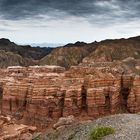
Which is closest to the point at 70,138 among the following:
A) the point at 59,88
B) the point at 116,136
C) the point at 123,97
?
the point at 116,136

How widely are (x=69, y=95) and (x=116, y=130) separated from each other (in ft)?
125

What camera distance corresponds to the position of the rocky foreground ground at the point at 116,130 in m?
30.1

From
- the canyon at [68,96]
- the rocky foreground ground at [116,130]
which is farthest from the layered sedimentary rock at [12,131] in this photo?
the canyon at [68,96]

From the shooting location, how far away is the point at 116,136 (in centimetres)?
3006

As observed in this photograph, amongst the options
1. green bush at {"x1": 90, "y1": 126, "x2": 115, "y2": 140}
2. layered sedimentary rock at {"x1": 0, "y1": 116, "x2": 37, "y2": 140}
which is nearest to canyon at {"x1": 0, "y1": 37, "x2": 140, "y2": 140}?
layered sedimentary rock at {"x1": 0, "y1": 116, "x2": 37, "y2": 140}

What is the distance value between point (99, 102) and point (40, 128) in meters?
10.0

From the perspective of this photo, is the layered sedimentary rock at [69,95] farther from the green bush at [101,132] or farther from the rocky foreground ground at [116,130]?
the green bush at [101,132]

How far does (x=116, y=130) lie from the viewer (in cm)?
3111

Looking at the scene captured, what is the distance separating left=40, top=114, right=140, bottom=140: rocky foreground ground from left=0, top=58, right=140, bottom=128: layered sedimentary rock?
102 ft

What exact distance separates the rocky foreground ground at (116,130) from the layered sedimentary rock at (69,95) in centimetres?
3104

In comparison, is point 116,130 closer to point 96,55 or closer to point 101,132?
point 101,132

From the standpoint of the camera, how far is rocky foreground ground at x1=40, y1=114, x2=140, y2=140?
30.1 meters

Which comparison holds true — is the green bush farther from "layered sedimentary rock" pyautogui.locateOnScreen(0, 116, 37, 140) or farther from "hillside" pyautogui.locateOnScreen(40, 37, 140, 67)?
"hillside" pyautogui.locateOnScreen(40, 37, 140, 67)

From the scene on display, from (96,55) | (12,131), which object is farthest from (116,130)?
(96,55)
